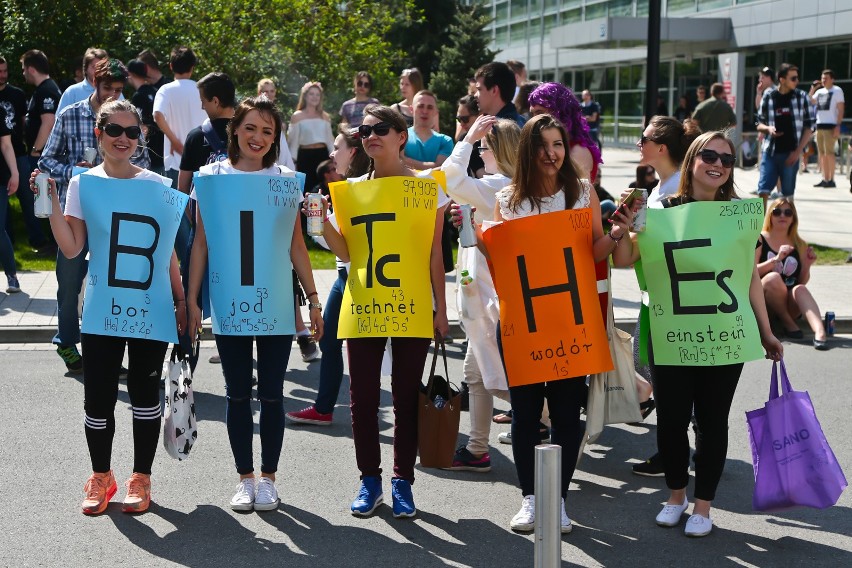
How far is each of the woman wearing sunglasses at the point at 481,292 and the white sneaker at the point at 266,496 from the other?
43.4 inches

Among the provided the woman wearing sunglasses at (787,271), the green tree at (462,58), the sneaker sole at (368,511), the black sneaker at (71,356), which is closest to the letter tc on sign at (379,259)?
the sneaker sole at (368,511)

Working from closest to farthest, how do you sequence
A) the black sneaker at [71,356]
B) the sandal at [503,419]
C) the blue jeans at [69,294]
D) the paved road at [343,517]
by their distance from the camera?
the paved road at [343,517] < the sandal at [503,419] < the blue jeans at [69,294] < the black sneaker at [71,356]

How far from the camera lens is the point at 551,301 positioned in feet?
16.6

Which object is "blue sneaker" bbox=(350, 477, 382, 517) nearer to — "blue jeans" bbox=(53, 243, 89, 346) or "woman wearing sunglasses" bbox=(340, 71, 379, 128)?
"blue jeans" bbox=(53, 243, 89, 346)

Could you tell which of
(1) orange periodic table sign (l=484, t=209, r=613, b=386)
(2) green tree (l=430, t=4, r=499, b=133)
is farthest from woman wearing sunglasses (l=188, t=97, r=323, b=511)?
(2) green tree (l=430, t=4, r=499, b=133)

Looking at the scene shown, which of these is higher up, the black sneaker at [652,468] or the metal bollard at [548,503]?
the metal bollard at [548,503]

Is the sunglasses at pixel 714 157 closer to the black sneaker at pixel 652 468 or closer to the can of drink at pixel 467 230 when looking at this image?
the can of drink at pixel 467 230

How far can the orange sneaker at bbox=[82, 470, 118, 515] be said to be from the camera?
5312mm

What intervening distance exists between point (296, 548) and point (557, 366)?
1352 millimetres

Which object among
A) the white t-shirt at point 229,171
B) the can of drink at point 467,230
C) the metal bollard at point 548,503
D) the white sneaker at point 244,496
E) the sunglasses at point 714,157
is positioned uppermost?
the sunglasses at point 714,157

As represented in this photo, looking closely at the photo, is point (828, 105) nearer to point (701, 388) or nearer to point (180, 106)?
point (180, 106)

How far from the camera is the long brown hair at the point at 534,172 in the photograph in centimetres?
520

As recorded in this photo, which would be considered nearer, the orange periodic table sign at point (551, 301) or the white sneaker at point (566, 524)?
the orange periodic table sign at point (551, 301)

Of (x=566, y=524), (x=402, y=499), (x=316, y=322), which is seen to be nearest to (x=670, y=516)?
(x=566, y=524)
